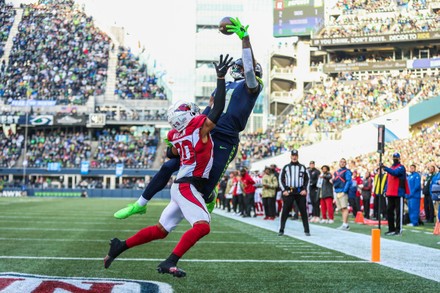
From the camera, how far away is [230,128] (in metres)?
7.09

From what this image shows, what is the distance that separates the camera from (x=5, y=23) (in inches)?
2276

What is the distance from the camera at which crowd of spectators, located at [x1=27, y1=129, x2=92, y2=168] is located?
5659cm

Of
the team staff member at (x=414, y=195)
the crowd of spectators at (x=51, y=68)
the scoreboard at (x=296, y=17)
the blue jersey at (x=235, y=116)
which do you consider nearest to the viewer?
the blue jersey at (x=235, y=116)

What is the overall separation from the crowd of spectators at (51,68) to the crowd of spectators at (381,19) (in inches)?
808

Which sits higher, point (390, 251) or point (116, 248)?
point (116, 248)

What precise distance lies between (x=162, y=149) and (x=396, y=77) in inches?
776

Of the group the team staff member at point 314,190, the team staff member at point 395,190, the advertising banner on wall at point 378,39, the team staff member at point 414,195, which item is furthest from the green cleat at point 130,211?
the advertising banner on wall at point 378,39

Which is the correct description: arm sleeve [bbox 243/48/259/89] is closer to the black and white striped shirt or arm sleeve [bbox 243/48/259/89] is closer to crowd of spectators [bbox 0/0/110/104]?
the black and white striped shirt

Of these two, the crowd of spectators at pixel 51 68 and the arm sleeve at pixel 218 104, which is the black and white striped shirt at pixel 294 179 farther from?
the crowd of spectators at pixel 51 68

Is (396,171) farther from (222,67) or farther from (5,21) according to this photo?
(5,21)

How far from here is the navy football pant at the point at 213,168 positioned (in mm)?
6922

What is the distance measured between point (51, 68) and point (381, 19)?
27.8 meters

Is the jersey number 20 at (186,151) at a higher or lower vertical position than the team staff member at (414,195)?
higher

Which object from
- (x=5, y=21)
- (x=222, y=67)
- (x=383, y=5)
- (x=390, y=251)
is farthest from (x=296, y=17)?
(x=222, y=67)
